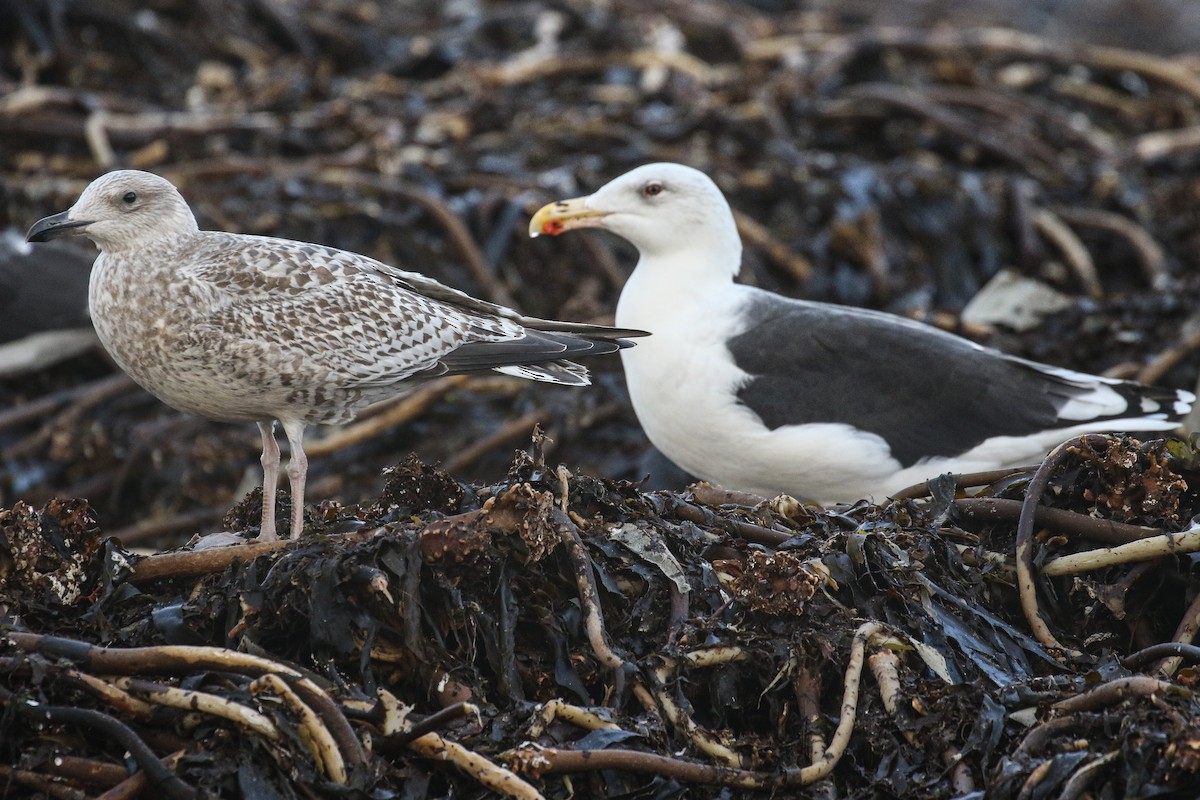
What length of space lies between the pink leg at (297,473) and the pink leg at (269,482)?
0.21ft

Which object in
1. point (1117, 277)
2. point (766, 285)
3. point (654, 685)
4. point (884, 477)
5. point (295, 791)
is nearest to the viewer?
point (295, 791)

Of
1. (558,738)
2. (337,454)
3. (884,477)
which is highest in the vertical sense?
(558,738)

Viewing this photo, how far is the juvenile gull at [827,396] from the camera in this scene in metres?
5.42

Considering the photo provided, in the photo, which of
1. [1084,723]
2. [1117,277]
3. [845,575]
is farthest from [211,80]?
[1084,723]

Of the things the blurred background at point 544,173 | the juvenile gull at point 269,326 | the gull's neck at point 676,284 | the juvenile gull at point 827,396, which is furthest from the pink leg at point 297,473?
the blurred background at point 544,173

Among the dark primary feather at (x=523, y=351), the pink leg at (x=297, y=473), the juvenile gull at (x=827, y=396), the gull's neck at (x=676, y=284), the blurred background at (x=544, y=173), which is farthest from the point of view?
the blurred background at (x=544, y=173)

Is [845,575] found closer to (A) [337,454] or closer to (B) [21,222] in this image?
(A) [337,454]

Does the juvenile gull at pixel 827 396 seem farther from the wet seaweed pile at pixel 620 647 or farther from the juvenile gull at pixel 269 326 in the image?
the wet seaweed pile at pixel 620 647

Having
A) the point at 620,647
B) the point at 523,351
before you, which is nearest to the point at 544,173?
the point at 523,351

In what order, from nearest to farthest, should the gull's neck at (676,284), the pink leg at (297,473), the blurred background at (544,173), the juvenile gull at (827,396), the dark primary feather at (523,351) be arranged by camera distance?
the pink leg at (297,473) → the dark primary feather at (523,351) → the juvenile gull at (827,396) → the gull's neck at (676,284) → the blurred background at (544,173)

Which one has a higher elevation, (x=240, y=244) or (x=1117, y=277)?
(x=240, y=244)

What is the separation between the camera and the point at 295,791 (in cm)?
305

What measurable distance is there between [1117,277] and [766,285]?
89.2 inches

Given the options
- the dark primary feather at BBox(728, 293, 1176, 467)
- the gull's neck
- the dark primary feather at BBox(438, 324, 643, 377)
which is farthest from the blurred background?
the dark primary feather at BBox(438, 324, 643, 377)
